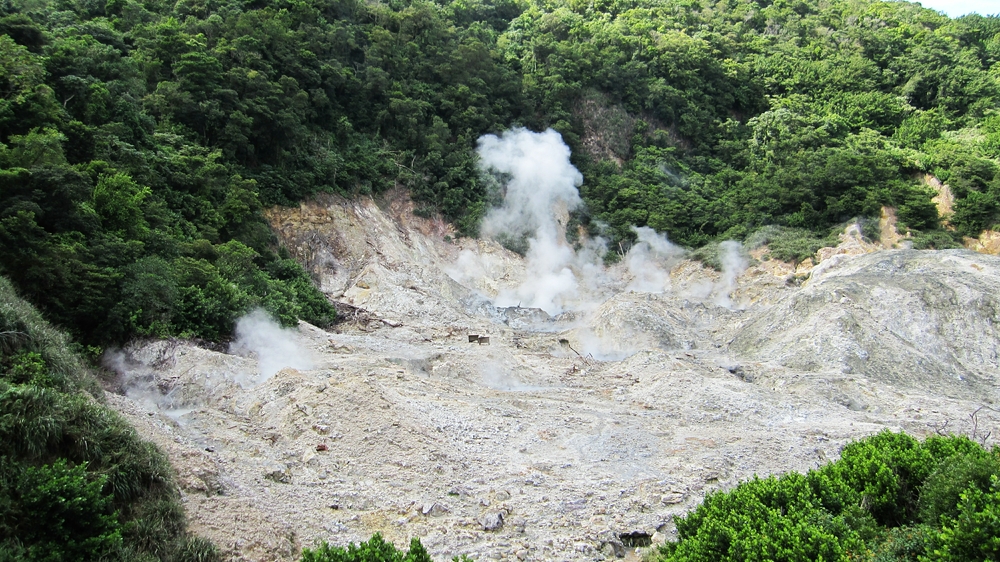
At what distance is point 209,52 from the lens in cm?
3309

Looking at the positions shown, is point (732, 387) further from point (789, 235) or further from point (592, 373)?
point (789, 235)

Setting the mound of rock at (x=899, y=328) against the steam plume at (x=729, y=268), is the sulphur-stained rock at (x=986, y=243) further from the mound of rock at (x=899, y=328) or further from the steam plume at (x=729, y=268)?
the steam plume at (x=729, y=268)

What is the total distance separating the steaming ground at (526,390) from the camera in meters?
11.5

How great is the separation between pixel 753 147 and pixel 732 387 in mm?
33721

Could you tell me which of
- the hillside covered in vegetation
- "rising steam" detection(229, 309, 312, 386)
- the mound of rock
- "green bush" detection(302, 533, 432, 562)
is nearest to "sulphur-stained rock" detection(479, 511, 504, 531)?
"green bush" detection(302, 533, 432, 562)

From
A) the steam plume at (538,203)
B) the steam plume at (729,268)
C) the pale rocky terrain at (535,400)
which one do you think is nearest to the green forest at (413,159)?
the steam plume at (538,203)

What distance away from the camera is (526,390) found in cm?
2039

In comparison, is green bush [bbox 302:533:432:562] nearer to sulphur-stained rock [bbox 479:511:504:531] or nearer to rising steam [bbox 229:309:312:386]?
sulphur-stained rock [bbox 479:511:504:531]

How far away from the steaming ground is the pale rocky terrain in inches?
2.8

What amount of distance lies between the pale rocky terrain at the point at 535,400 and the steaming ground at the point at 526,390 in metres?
0.07

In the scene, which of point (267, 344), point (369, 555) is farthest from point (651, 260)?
point (369, 555)

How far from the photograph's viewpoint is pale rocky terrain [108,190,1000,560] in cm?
1136

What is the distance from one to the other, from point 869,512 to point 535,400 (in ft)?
34.1

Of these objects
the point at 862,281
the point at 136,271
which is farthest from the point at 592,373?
the point at 136,271
